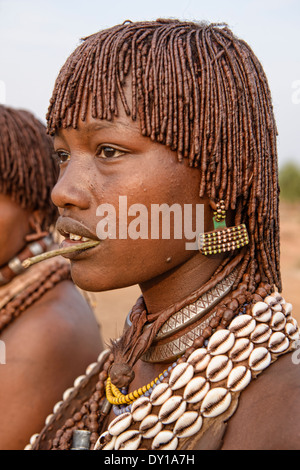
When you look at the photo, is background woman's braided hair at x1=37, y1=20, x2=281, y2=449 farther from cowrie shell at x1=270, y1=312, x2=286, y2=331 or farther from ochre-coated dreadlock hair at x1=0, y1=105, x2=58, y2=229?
ochre-coated dreadlock hair at x1=0, y1=105, x2=58, y2=229

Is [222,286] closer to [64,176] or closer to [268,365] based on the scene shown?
[268,365]

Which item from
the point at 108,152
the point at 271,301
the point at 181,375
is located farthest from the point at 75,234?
the point at 271,301

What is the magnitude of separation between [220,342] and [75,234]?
0.61m

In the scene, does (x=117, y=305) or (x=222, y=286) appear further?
(x=117, y=305)

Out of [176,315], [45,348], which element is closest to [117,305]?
[45,348]

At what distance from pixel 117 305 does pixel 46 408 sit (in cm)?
880

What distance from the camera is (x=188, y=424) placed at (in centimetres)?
170

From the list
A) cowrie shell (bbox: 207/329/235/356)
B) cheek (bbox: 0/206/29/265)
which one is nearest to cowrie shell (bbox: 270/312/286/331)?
cowrie shell (bbox: 207/329/235/356)

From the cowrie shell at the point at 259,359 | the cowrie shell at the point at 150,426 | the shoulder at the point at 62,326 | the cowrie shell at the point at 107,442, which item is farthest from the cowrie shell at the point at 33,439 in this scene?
the cowrie shell at the point at 259,359

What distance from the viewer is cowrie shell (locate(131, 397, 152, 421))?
1777 mm

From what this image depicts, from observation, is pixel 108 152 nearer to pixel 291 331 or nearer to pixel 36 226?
pixel 291 331

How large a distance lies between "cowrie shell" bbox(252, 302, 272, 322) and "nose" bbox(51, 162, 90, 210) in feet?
2.13

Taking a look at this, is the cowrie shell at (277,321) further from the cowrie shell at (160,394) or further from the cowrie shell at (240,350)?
the cowrie shell at (160,394)

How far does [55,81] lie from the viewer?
1973 mm
